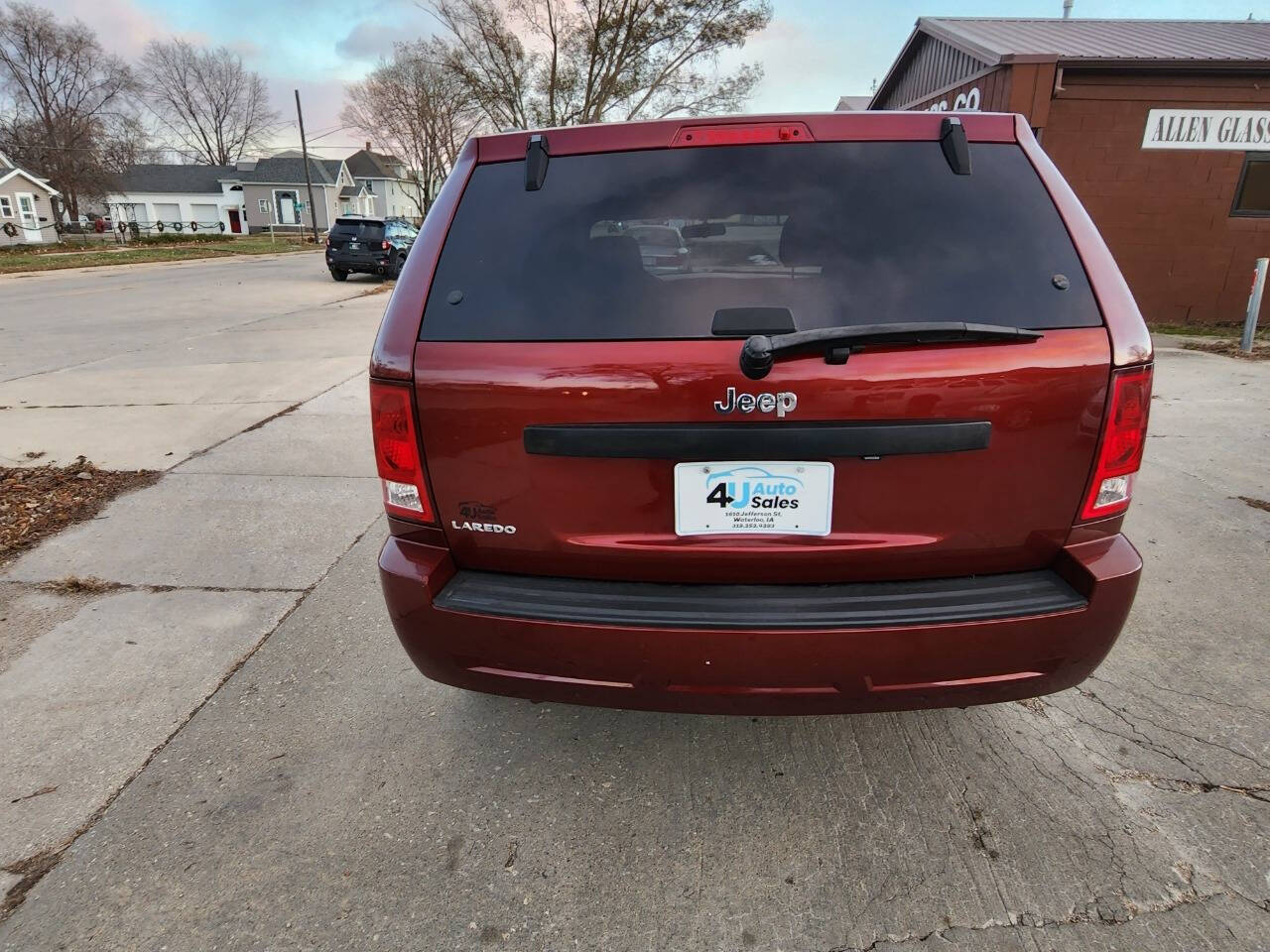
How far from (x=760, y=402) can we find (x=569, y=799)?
1.35 meters

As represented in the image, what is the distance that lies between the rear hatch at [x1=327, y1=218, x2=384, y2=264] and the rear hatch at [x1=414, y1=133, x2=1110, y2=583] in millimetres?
20371

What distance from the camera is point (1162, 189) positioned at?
11.0 m

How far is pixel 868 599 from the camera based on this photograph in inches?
71.9

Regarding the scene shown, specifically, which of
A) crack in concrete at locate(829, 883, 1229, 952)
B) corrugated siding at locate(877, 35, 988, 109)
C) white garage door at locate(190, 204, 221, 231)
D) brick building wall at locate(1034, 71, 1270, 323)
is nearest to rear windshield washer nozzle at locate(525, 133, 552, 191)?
crack in concrete at locate(829, 883, 1229, 952)

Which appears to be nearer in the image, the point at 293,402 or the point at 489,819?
the point at 489,819

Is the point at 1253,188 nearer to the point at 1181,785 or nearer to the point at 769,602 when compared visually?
the point at 1181,785

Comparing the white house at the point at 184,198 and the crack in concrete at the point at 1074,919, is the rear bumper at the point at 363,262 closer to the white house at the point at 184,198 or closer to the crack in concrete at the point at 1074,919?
the crack in concrete at the point at 1074,919

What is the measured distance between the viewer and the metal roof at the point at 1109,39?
411 inches

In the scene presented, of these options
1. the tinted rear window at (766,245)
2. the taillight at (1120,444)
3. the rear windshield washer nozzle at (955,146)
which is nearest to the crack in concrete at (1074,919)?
the taillight at (1120,444)

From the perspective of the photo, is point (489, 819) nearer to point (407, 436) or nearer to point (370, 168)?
point (407, 436)

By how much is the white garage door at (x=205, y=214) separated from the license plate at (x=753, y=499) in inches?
3391

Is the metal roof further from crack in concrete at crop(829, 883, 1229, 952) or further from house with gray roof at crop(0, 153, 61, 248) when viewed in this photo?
house with gray roof at crop(0, 153, 61, 248)

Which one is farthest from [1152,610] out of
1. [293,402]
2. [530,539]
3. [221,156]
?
[221,156]

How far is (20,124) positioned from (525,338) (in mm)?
74919
